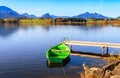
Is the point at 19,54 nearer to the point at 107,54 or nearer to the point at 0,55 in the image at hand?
the point at 0,55

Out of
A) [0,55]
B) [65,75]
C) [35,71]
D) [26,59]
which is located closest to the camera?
[65,75]

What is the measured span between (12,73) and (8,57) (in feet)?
35.5

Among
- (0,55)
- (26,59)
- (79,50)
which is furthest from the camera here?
(79,50)

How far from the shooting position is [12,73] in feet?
101

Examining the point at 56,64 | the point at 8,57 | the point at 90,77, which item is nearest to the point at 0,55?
the point at 8,57

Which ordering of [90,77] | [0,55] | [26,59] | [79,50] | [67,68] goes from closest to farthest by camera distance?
1. [90,77]
2. [67,68]
3. [26,59]
4. [0,55]
5. [79,50]

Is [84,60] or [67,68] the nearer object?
[67,68]

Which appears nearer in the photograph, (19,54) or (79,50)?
(19,54)

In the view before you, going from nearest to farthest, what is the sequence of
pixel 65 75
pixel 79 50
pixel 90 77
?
1. pixel 90 77
2. pixel 65 75
3. pixel 79 50

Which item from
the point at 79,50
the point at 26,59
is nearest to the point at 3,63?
the point at 26,59

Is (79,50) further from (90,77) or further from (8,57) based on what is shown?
(90,77)

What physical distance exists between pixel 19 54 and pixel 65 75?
1642cm

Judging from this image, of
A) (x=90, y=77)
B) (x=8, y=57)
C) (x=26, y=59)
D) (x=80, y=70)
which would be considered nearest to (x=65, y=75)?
(x=80, y=70)

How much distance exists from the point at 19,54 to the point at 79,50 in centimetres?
1214
